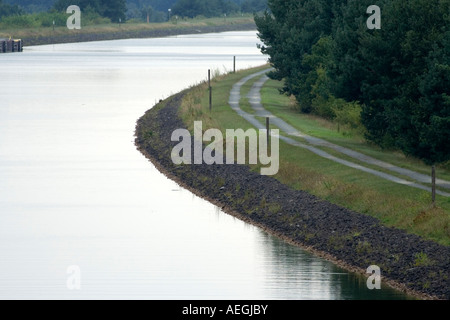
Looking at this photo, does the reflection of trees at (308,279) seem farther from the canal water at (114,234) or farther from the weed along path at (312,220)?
the weed along path at (312,220)

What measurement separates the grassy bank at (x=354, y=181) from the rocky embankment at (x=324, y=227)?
0.50m

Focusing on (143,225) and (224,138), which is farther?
(224,138)

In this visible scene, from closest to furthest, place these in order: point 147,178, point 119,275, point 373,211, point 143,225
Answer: point 119,275, point 373,211, point 143,225, point 147,178

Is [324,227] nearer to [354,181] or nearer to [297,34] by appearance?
[354,181]

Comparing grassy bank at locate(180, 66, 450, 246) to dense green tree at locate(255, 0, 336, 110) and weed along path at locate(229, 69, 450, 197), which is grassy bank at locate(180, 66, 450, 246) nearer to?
weed along path at locate(229, 69, 450, 197)

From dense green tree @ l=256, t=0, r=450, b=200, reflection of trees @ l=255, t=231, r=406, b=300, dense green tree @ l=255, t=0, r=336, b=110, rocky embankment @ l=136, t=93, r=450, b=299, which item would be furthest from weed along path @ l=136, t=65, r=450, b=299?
dense green tree @ l=255, t=0, r=336, b=110

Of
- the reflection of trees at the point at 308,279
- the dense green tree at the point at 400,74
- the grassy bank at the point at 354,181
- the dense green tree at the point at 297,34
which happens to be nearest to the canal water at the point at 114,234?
the reflection of trees at the point at 308,279

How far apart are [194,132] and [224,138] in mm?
5643

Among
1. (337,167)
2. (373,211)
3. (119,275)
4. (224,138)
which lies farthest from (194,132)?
(119,275)

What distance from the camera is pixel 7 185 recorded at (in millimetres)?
52688

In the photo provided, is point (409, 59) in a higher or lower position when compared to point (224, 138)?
higher

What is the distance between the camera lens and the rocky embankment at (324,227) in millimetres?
32500

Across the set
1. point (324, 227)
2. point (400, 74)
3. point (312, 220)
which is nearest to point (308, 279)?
point (324, 227)
